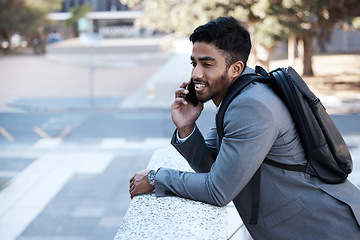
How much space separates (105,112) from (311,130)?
12428 mm

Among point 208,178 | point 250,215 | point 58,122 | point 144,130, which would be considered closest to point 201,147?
point 208,178

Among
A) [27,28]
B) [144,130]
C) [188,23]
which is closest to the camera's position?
[144,130]

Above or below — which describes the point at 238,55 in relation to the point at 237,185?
above

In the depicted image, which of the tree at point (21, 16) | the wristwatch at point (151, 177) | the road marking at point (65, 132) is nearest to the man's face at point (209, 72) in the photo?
the wristwatch at point (151, 177)

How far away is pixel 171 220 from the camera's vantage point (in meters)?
1.87

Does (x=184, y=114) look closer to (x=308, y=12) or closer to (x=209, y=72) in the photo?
(x=209, y=72)

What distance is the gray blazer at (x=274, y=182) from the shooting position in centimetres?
175

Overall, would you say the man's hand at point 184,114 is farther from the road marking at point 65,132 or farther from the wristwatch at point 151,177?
the road marking at point 65,132

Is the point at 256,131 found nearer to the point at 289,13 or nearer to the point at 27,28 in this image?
the point at 289,13

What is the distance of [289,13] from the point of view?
45.7 ft

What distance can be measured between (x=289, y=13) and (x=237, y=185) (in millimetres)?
13047

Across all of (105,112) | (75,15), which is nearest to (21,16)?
(75,15)

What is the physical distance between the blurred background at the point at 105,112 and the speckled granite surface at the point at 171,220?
3.73 meters

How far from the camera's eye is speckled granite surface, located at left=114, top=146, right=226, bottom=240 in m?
1.76
